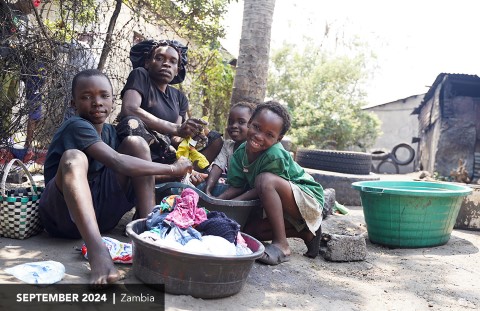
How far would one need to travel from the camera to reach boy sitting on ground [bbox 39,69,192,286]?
2.16 metres

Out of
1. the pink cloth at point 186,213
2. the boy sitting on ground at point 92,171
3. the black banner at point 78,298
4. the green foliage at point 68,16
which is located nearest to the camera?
the black banner at point 78,298

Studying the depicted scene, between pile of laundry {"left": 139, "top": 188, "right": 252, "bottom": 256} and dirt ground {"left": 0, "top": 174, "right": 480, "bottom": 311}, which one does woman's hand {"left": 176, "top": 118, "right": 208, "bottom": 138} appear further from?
dirt ground {"left": 0, "top": 174, "right": 480, "bottom": 311}

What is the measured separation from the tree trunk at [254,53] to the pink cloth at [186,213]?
2401 millimetres

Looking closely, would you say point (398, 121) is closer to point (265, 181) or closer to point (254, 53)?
point (254, 53)

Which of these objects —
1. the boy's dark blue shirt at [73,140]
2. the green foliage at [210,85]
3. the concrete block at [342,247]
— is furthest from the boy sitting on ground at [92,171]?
the green foliage at [210,85]

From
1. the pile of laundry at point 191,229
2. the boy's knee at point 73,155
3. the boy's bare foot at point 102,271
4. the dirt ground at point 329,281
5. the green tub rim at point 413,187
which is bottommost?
the dirt ground at point 329,281

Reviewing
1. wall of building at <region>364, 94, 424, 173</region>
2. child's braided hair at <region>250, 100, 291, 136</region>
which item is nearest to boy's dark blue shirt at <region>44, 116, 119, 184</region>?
child's braided hair at <region>250, 100, 291, 136</region>

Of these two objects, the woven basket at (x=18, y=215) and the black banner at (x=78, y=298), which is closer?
the black banner at (x=78, y=298)

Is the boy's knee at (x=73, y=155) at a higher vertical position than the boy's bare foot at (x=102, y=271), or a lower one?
higher

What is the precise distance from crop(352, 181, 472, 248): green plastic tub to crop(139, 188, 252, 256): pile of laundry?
188 cm

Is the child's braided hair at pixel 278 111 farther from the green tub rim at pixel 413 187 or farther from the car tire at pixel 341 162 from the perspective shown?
the car tire at pixel 341 162

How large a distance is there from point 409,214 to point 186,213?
2301mm

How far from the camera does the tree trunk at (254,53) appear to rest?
4695 millimetres

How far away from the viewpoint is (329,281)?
109 inches
